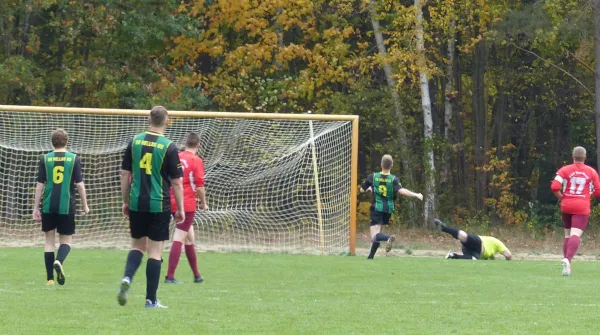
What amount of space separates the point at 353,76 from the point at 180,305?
22.2 m

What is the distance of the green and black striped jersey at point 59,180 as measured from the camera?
1223cm

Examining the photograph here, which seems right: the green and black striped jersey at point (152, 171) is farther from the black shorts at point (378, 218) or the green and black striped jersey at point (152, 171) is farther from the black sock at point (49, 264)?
the black shorts at point (378, 218)

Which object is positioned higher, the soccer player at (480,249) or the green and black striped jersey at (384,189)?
the green and black striped jersey at (384,189)

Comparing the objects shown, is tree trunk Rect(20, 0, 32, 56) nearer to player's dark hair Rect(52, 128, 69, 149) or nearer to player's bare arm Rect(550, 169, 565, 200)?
player's bare arm Rect(550, 169, 565, 200)

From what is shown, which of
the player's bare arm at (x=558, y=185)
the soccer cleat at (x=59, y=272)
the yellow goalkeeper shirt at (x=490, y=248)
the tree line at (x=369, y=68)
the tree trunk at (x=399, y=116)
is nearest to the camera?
the soccer cleat at (x=59, y=272)

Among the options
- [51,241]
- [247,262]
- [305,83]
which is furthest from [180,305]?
[305,83]

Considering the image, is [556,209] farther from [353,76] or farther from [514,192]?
[353,76]

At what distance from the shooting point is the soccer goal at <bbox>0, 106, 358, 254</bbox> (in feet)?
67.5

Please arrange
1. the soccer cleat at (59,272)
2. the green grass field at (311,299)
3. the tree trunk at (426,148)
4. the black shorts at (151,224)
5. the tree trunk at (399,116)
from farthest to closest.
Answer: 1. the tree trunk at (399,116)
2. the tree trunk at (426,148)
3. the soccer cleat at (59,272)
4. the black shorts at (151,224)
5. the green grass field at (311,299)

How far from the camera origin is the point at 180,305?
9.93 m

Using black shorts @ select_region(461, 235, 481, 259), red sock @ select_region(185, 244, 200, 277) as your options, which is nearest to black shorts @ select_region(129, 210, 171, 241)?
red sock @ select_region(185, 244, 200, 277)

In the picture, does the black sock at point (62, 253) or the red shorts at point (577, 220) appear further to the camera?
the red shorts at point (577, 220)

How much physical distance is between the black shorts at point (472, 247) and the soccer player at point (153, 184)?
1041 cm

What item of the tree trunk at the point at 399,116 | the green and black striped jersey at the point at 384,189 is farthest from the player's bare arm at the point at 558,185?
the tree trunk at the point at 399,116
